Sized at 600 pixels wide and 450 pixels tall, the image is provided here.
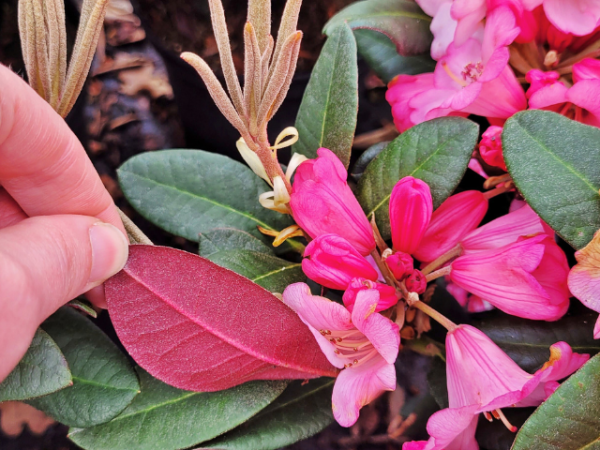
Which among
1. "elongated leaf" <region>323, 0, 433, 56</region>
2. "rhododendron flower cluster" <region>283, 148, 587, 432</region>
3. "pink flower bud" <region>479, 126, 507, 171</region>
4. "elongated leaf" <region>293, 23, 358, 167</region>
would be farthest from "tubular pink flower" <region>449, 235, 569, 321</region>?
"elongated leaf" <region>323, 0, 433, 56</region>

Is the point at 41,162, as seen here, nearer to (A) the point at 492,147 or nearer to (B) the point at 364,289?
(B) the point at 364,289

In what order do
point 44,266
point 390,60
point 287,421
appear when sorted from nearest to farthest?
point 44,266, point 287,421, point 390,60

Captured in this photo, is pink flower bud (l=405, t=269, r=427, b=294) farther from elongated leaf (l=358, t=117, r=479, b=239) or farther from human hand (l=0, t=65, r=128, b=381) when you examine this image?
human hand (l=0, t=65, r=128, b=381)

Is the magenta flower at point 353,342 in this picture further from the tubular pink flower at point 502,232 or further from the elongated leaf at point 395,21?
the elongated leaf at point 395,21

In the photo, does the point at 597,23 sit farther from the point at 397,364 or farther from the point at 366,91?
the point at 397,364

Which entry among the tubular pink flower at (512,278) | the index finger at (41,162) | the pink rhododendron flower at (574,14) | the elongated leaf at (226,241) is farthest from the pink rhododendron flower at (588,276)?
the index finger at (41,162)

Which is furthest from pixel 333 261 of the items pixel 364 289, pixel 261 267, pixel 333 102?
pixel 333 102

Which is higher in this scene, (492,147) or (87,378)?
(492,147)

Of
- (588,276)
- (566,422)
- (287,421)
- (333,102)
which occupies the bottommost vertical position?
(287,421)
